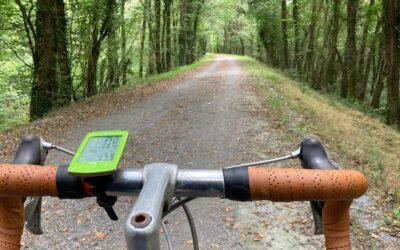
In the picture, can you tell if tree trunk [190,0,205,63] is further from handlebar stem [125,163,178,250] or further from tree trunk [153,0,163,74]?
handlebar stem [125,163,178,250]

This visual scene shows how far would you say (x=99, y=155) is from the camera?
1090 millimetres

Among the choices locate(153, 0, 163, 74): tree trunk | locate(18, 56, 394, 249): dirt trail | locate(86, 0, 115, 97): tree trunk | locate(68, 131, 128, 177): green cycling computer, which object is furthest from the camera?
locate(153, 0, 163, 74): tree trunk

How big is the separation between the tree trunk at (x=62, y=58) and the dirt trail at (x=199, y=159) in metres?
2.70

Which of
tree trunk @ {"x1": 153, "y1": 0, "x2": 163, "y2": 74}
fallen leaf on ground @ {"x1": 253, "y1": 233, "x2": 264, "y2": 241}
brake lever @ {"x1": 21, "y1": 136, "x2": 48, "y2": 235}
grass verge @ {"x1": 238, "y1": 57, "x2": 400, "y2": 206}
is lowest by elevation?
fallen leaf on ground @ {"x1": 253, "y1": 233, "x2": 264, "y2": 241}

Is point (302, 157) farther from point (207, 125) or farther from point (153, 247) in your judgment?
point (207, 125)

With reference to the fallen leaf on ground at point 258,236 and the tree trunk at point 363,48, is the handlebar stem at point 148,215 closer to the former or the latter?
the fallen leaf on ground at point 258,236

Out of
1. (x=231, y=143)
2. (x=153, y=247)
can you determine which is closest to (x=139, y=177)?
(x=153, y=247)

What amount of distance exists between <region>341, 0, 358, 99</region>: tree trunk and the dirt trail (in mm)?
6464

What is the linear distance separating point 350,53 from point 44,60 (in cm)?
1377

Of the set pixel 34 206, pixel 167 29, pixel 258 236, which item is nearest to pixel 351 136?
pixel 258 236

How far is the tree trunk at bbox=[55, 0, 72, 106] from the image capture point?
13.4 metres

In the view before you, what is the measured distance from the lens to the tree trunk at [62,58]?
44.0ft

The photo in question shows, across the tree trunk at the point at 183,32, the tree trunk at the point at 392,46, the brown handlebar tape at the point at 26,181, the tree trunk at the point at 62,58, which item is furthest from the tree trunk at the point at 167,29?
the brown handlebar tape at the point at 26,181

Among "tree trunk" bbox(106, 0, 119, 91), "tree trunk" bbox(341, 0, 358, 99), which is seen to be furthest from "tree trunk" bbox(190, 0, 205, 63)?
"tree trunk" bbox(341, 0, 358, 99)
